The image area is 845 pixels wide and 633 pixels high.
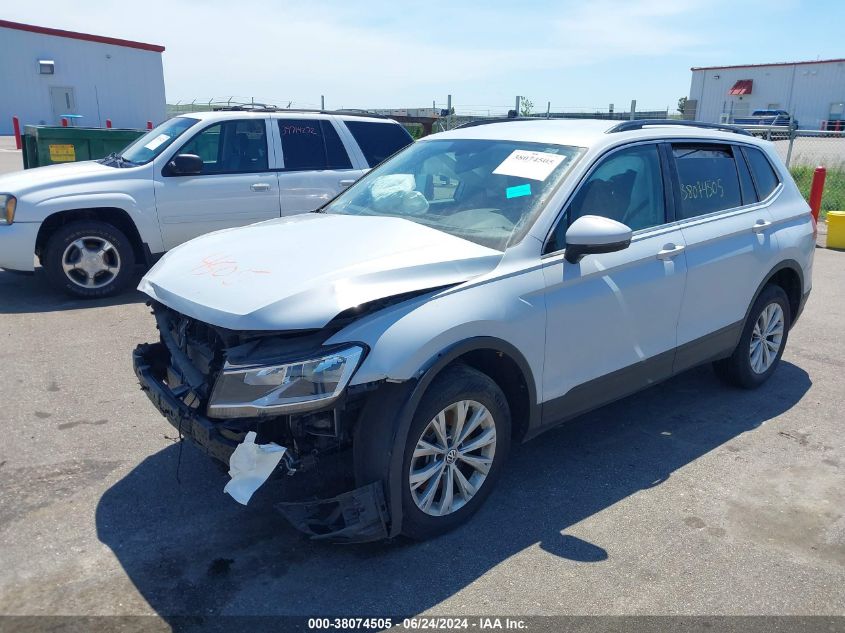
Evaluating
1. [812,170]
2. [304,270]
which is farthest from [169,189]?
[812,170]

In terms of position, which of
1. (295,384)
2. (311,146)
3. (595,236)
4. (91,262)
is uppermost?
(311,146)

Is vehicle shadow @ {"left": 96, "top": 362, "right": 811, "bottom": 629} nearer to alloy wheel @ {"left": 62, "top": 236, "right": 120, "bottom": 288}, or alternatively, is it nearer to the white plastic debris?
the white plastic debris

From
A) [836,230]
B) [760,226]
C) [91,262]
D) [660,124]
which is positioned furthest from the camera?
[836,230]

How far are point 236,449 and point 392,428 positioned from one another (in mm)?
635

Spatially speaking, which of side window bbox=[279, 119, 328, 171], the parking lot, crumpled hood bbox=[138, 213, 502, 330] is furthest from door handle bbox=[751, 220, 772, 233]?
side window bbox=[279, 119, 328, 171]

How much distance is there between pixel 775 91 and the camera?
5200cm

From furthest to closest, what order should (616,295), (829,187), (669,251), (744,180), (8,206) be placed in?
(829,187)
(8,206)
(744,180)
(669,251)
(616,295)

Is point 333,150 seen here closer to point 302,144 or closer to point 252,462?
point 302,144

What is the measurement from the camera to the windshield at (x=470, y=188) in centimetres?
377

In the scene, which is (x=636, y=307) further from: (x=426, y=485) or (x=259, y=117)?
(x=259, y=117)

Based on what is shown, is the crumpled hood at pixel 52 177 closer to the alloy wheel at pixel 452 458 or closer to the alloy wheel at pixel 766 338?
the alloy wheel at pixel 452 458

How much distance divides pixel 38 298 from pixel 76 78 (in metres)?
33.8

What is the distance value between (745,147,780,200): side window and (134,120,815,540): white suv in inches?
4.7

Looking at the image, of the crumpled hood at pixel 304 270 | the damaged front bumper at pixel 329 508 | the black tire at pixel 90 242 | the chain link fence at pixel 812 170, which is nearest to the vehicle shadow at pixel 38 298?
the black tire at pixel 90 242
